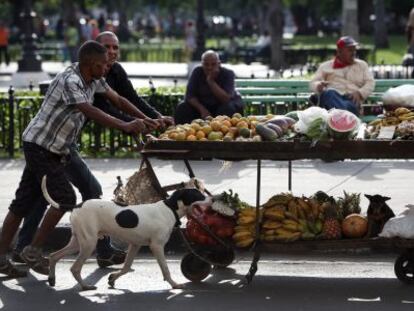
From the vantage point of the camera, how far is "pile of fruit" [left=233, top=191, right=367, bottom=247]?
10125mm

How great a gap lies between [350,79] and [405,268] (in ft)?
22.9

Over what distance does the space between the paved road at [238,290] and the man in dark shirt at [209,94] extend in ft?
18.0

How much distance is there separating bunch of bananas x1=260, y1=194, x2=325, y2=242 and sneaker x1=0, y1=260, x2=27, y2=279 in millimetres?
1834

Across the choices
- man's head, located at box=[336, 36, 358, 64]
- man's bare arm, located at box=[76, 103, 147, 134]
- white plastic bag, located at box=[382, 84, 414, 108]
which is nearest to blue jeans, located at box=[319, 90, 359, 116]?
man's head, located at box=[336, 36, 358, 64]

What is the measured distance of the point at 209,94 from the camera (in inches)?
657

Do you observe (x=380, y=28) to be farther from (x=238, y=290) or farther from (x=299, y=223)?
(x=238, y=290)

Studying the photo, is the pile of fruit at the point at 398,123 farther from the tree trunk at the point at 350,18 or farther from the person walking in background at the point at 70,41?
the person walking in background at the point at 70,41

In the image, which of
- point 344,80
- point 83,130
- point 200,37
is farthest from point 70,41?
point 344,80

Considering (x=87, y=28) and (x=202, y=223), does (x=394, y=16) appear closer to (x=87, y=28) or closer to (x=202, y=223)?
(x=87, y=28)

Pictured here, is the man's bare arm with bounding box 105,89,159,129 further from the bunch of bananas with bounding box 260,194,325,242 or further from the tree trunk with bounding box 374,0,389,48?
the tree trunk with bounding box 374,0,389,48

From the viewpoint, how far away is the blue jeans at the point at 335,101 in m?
16.2

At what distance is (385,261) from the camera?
36.7 feet

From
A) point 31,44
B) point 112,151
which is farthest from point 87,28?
point 112,151

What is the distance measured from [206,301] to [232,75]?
24.2ft
